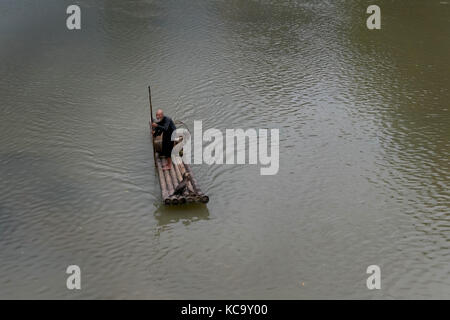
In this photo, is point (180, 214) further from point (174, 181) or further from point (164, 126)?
point (164, 126)

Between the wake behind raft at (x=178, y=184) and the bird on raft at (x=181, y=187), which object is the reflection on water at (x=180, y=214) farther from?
the bird on raft at (x=181, y=187)

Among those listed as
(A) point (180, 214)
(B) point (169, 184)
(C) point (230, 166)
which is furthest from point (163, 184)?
(C) point (230, 166)

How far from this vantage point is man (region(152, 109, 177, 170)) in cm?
1173

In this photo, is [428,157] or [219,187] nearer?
[219,187]

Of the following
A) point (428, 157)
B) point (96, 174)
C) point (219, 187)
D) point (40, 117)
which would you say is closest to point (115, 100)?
point (40, 117)

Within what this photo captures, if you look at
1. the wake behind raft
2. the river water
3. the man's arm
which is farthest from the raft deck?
the man's arm

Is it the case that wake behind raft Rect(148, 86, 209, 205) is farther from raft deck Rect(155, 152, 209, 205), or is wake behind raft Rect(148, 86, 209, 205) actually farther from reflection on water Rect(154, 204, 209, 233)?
reflection on water Rect(154, 204, 209, 233)

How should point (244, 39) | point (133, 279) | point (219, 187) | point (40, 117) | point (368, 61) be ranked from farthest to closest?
point (244, 39) → point (368, 61) → point (40, 117) → point (219, 187) → point (133, 279)

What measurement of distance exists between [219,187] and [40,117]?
6.24 metres

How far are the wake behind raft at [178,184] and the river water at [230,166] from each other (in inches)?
12.5

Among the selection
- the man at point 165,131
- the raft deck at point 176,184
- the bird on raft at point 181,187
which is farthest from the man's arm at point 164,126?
the bird on raft at point 181,187
